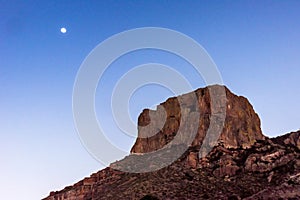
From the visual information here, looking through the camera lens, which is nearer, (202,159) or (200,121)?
(202,159)

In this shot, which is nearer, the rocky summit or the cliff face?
the rocky summit

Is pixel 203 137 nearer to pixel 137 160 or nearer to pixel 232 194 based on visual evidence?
pixel 137 160

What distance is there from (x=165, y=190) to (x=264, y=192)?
64.6 ft

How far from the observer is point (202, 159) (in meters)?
105

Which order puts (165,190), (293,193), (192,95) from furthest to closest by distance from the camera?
(192,95) < (165,190) < (293,193)

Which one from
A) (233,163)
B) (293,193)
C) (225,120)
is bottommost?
(293,193)

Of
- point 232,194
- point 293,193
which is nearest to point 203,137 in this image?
point 232,194

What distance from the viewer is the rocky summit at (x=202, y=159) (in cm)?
8644

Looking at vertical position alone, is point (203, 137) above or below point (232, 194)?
above

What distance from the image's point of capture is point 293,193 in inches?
2869

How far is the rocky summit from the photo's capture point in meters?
86.4

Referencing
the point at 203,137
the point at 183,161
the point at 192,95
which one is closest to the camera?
the point at 183,161

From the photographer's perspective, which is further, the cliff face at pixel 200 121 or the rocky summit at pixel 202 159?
the cliff face at pixel 200 121

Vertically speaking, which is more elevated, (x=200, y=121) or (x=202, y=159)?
(x=200, y=121)
